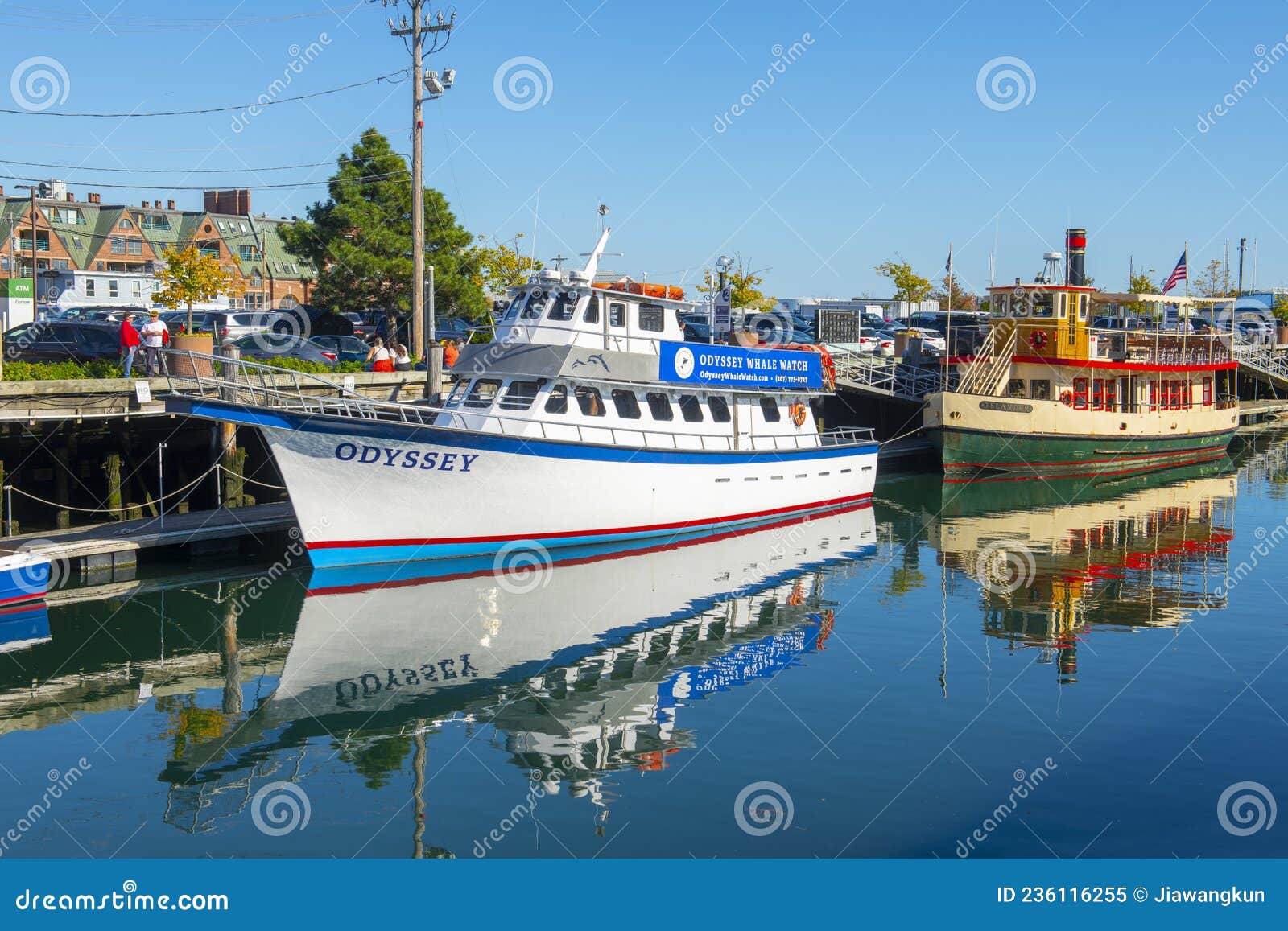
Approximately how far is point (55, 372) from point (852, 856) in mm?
18407

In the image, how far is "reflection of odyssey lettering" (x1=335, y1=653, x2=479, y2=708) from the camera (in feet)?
52.4

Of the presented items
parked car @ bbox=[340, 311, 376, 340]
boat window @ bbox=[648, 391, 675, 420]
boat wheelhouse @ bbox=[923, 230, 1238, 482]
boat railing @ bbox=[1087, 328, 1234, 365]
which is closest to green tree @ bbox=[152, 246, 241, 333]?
parked car @ bbox=[340, 311, 376, 340]

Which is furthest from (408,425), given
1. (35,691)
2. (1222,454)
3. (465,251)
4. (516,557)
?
(1222,454)

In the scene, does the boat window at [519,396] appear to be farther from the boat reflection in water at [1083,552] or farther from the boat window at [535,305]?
the boat reflection in water at [1083,552]

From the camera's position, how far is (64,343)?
95.3 ft

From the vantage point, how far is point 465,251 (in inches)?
1903

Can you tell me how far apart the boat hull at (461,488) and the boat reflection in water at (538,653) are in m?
0.39

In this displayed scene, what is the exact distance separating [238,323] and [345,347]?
362 centimetres

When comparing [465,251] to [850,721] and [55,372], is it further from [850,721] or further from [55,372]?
[850,721]

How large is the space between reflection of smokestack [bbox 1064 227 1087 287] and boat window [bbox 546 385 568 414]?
989 inches

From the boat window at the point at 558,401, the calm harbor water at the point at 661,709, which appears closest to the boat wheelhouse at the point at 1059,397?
the calm harbor water at the point at 661,709

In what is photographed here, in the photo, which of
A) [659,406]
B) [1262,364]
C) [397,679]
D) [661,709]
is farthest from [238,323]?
[1262,364]

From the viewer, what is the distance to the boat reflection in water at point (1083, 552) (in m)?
20.1

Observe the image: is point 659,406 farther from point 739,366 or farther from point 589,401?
point 739,366
